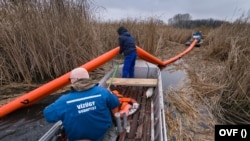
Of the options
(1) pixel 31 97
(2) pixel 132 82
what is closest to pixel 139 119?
(2) pixel 132 82

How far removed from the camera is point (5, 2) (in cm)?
545

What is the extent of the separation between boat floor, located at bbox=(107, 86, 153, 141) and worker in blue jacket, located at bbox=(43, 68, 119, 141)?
78 centimetres

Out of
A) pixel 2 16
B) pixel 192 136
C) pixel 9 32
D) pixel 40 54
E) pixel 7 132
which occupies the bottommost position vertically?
pixel 192 136

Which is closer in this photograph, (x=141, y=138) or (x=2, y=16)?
(x=141, y=138)

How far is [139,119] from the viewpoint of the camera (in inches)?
155

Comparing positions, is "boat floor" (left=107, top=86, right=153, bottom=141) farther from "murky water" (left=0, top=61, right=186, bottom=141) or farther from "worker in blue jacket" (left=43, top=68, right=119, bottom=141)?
"murky water" (left=0, top=61, right=186, bottom=141)

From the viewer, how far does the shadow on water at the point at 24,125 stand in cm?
377

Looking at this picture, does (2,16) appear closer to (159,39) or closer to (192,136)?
(192,136)

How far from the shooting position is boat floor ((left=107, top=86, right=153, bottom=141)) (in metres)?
3.36

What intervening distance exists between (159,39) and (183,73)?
2642 mm

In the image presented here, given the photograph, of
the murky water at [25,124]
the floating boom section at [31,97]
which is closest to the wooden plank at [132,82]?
the floating boom section at [31,97]

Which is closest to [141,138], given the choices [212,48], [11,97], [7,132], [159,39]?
[7,132]

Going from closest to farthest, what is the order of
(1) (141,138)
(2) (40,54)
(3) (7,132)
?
(1) (141,138) → (3) (7,132) → (2) (40,54)

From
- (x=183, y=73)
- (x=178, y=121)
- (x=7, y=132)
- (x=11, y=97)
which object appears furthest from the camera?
(x=183, y=73)
